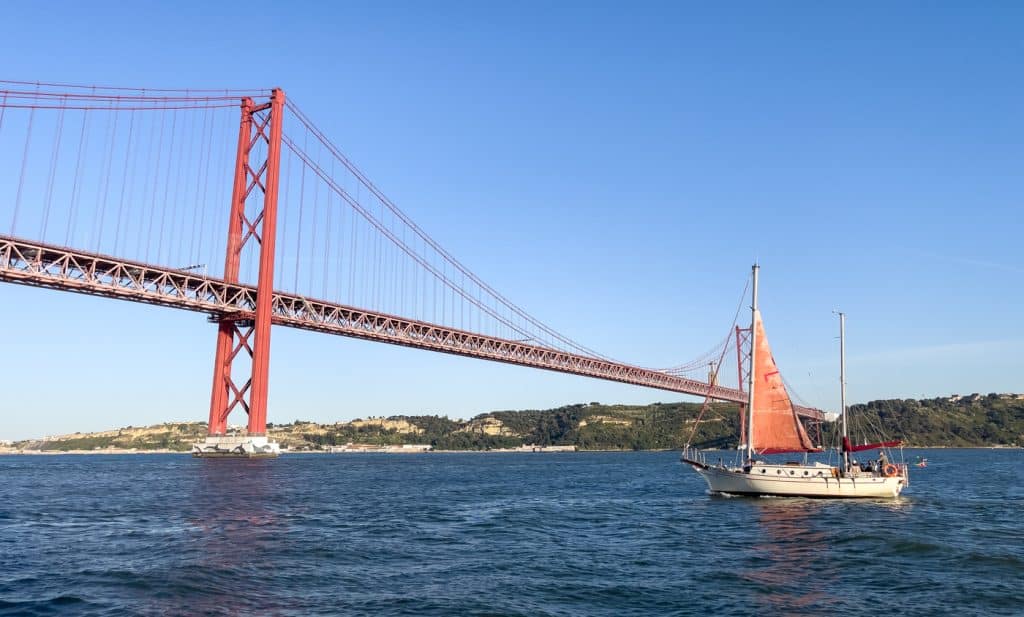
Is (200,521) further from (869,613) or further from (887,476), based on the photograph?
(887,476)

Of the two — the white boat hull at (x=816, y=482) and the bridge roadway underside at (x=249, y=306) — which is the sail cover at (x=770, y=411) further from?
the bridge roadway underside at (x=249, y=306)

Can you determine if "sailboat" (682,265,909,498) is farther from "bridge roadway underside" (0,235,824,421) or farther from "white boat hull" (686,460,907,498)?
"bridge roadway underside" (0,235,824,421)

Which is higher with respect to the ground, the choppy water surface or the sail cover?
the sail cover

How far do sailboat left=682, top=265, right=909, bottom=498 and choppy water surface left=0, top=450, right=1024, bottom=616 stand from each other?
0.91 meters

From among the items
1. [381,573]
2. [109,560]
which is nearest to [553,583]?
[381,573]

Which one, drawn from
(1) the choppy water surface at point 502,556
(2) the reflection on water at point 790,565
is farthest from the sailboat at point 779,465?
(2) the reflection on water at point 790,565

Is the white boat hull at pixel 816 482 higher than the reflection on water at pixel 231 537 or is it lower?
higher

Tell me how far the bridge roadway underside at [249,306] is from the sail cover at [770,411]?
44.6 meters

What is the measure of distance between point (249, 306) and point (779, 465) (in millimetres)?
48519

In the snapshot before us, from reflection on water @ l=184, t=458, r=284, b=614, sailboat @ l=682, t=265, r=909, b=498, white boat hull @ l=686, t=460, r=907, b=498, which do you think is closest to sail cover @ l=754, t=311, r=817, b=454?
sailboat @ l=682, t=265, r=909, b=498

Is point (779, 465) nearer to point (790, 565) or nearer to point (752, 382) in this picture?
point (752, 382)

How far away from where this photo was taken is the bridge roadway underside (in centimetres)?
5609

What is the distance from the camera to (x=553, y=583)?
17922 millimetres

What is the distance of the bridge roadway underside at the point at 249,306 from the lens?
56094 millimetres
